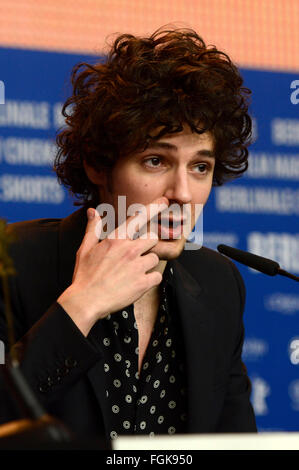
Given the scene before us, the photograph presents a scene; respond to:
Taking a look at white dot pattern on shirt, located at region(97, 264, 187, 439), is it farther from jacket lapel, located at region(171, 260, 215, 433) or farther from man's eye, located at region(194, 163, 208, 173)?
man's eye, located at region(194, 163, 208, 173)

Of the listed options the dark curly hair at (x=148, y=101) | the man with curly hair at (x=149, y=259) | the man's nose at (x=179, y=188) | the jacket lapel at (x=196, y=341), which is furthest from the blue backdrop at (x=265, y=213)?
the man's nose at (x=179, y=188)

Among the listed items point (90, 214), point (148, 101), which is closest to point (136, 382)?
point (90, 214)

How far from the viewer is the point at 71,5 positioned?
7.90ft

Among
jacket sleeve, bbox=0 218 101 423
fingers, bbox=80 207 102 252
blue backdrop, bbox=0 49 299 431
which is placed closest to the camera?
jacket sleeve, bbox=0 218 101 423

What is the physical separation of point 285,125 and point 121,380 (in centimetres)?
143

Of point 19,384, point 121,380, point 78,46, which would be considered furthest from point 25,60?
point 19,384

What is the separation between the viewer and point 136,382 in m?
1.64

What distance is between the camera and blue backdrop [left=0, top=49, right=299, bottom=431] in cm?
241

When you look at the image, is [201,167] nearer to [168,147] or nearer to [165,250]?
[168,147]

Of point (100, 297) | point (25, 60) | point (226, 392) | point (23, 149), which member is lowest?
point (226, 392)

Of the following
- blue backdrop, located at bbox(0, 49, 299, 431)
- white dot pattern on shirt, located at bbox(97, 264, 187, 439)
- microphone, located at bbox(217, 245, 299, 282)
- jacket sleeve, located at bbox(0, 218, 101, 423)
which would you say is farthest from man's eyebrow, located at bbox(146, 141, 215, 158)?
blue backdrop, located at bbox(0, 49, 299, 431)

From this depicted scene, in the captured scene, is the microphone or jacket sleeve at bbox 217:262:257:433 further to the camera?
jacket sleeve at bbox 217:262:257:433

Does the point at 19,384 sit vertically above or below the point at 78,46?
below
